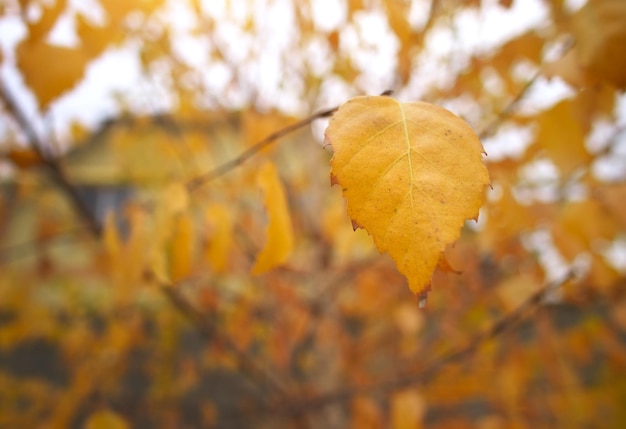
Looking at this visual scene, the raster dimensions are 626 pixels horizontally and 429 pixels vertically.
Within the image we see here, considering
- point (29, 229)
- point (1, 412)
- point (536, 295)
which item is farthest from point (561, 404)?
point (29, 229)

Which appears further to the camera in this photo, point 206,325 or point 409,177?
point 206,325

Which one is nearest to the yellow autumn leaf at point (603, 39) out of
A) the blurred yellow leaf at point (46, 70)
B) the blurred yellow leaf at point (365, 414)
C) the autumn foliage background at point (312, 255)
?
the autumn foliage background at point (312, 255)

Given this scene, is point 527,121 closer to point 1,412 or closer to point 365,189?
point 365,189

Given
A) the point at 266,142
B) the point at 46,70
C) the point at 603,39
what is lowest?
the point at 266,142

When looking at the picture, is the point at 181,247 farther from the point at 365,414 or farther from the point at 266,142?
the point at 365,414

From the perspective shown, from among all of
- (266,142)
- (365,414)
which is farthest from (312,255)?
(266,142)

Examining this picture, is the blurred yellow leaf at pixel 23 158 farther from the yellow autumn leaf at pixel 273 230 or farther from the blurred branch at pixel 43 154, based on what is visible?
the yellow autumn leaf at pixel 273 230

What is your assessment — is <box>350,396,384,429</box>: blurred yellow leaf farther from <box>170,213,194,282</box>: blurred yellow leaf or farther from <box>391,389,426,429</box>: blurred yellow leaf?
<box>170,213,194,282</box>: blurred yellow leaf

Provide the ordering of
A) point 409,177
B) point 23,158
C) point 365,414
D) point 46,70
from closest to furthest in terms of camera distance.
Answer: point 409,177
point 46,70
point 23,158
point 365,414
